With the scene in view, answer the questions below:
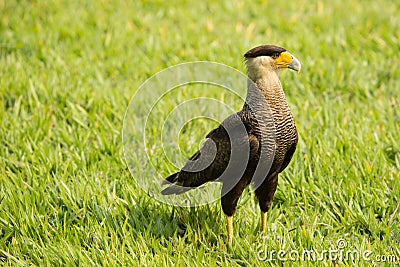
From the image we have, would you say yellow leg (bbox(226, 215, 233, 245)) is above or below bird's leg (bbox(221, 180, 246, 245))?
below

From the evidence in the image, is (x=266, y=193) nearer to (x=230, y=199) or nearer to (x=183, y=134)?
(x=230, y=199)

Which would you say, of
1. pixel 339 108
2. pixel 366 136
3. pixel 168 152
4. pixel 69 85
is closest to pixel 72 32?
pixel 69 85

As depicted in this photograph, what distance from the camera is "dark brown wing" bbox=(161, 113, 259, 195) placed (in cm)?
319

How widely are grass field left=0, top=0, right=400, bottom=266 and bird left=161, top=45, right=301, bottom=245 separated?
0.39m

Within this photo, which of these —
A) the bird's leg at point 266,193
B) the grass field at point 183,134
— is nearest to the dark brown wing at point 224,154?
the bird's leg at point 266,193

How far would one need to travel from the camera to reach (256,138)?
3.18m

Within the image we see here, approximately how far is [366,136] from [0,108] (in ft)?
10.1

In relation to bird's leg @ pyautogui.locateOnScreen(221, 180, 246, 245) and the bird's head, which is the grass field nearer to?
bird's leg @ pyautogui.locateOnScreen(221, 180, 246, 245)

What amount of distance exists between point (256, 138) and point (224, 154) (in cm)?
22

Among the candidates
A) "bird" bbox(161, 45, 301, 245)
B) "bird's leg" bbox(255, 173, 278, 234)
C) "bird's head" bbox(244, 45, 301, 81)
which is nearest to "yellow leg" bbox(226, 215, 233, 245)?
"bird" bbox(161, 45, 301, 245)

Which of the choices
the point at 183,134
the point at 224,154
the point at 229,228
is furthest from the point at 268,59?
Result: the point at 183,134

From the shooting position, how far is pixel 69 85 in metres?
5.36

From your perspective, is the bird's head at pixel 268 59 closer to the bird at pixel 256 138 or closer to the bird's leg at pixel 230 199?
the bird at pixel 256 138

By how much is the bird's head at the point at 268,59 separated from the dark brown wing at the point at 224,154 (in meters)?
0.29
